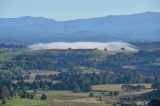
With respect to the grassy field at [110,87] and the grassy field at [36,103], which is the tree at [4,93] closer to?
the grassy field at [36,103]

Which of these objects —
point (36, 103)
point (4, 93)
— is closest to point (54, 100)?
point (36, 103)

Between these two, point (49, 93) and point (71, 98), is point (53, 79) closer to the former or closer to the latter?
point (49, 93)

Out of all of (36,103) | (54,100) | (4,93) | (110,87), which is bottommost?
(54,100)

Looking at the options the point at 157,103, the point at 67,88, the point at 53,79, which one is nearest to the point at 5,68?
the point at 53,79

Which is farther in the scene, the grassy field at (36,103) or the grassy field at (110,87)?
the grassy field at (110,87)

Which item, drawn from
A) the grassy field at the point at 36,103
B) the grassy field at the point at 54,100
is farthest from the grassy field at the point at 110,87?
the grassy field at the point at 36,103

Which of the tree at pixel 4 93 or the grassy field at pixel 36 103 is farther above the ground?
the tree at pixel 4 93

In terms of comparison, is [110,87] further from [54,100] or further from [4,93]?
[4,93]

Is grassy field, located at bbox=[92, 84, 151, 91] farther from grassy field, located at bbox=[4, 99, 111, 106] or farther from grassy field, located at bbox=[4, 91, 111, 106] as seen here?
grassy field, located at bbox=[4, 99, 111, 106]

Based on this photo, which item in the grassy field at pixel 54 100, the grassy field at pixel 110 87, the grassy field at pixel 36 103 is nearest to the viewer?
the grassy field at pixel 36 103

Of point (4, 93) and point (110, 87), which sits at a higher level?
point (4, 93)

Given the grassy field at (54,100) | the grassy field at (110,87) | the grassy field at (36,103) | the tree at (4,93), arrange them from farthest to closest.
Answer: the grassy field at (110,87) → the tree at (4,93) → the grassy field at (54,100) → the grassy field at (36,103)
